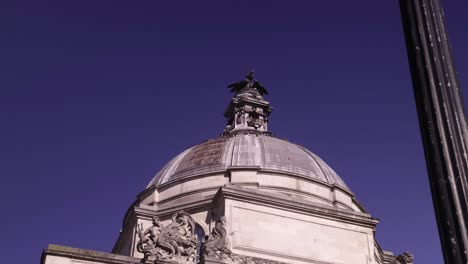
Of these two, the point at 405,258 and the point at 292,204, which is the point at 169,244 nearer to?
the point at 292,204

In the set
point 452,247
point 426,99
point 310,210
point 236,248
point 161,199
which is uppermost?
point 161,199

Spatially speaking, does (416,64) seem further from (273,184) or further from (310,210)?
(273,184)

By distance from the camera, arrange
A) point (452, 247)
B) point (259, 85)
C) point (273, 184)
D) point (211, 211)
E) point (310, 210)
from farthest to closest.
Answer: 1. point (259, 85)
2. point (273, 184)
3. point (211, 211)
4. point (310, 210)
5. point (452, 247)

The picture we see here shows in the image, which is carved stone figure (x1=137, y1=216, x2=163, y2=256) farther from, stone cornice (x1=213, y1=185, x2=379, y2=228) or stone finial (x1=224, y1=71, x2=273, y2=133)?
stone finial (x1=224, y1=71, x2=273, y2=133)

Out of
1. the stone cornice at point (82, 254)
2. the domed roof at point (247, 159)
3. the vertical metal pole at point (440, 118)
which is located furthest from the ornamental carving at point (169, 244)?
the vertical metal pole at point (440, 118)

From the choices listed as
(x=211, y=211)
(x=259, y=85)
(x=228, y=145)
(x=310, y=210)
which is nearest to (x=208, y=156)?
(x=228, y=145)

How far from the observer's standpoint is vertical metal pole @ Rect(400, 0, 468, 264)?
4301mm

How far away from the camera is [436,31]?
4977 millimetres

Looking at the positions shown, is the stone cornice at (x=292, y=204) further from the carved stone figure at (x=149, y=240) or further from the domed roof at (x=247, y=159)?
the carved stone figure at (x=149, y=240)

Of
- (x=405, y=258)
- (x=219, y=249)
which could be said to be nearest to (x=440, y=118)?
(x=219, y=249)

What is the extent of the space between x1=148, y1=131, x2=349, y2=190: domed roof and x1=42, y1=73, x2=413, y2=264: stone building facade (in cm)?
7

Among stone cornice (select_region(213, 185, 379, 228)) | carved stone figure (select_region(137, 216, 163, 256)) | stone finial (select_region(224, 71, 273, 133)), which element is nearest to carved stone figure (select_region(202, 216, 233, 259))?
carved stone figure (select_region(137, 216, 163, 256))

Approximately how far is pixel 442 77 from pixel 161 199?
101 ft

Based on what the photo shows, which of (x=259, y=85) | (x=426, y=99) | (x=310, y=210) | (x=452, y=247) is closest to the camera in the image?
(x=452, y=247)
